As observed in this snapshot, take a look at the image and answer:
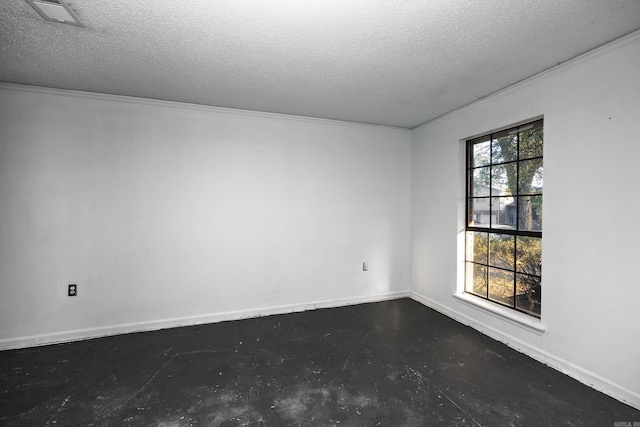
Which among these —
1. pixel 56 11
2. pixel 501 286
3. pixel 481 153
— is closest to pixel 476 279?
pixel 501 286

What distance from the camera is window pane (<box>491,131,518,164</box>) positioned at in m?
2.96

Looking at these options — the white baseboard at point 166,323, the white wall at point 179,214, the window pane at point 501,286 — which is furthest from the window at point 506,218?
the white baseboard at point 166,323

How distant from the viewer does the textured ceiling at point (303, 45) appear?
5.73 ft

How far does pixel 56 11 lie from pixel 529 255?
13.7ft

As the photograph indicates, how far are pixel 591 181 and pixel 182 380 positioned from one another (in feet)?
11.7

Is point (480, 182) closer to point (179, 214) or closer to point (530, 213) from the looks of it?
point (530, 213)

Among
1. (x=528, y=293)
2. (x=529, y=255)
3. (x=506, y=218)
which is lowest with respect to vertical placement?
(x=528, y=293)

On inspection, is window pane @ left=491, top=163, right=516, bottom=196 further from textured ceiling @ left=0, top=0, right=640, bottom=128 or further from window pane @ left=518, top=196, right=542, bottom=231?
textured ceiling @ left=0, top=0, right=640, bottom=128

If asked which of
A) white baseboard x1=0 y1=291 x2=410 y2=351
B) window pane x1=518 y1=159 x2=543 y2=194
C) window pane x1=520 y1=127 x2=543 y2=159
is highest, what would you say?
window pane x1=520 y1=127 x2=543 y2=159

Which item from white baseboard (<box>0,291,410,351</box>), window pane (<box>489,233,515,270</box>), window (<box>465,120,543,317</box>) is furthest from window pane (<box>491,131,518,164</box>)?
white baseboard (<box>0,291,410,351</box>)

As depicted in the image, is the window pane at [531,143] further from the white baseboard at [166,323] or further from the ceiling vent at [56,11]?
the ceiling vent at [56,11]

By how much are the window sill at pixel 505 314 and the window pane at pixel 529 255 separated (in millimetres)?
429

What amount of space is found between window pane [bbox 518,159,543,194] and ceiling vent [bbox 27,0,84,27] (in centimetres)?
381

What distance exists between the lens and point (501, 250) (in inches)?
121
